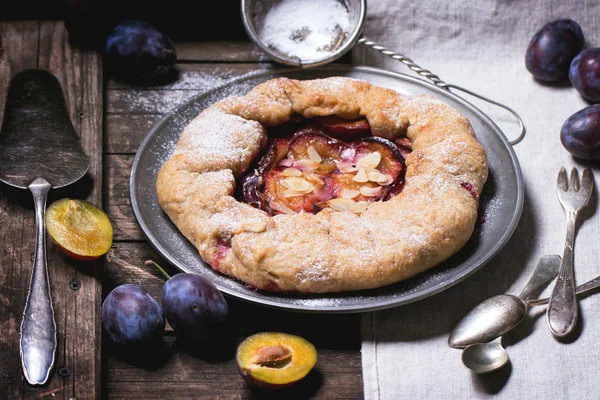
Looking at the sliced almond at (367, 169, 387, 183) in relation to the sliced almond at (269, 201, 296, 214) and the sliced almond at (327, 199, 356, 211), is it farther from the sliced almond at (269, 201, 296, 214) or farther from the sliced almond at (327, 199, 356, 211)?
the sliced almond at (269, 201, 296, 214)

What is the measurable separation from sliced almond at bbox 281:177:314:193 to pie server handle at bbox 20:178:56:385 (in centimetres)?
77

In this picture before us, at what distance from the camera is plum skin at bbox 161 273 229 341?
193 cm

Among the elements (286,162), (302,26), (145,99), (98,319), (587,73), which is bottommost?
(98,319)

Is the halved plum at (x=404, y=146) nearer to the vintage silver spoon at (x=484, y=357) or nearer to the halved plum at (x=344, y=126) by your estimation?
the halved plum at (x=344, y=126)

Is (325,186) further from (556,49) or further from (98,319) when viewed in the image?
(556,49)

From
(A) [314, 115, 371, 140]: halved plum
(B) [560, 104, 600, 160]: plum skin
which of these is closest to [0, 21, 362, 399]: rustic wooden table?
(A) [314, 115, 371, 140]: halved plum

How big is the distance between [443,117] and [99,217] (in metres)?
1.16

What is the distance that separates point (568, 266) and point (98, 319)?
4.72 ft

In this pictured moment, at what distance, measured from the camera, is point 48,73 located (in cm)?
263

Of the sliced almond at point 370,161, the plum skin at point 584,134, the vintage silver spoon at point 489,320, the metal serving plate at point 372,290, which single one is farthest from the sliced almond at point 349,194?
the plum skin at point 584,134

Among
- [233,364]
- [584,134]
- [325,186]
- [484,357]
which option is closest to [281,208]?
[325,186]

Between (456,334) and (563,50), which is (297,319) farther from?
(563,50)

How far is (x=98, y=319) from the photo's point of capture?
2090mm

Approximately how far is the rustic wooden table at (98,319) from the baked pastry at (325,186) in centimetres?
19
